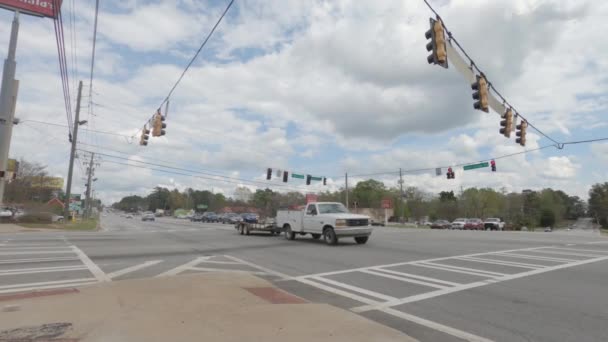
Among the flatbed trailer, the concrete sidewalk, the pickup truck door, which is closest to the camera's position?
the concrete sidewalk

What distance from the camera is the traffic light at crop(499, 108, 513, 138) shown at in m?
17.4

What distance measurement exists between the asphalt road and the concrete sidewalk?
90cm

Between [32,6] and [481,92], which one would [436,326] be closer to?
[481,92]

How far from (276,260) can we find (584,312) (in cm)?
825

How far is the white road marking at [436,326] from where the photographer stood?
4844mm

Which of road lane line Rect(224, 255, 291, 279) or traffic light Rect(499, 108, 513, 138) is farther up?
traffic light Rect(499, 108, 513, 138)

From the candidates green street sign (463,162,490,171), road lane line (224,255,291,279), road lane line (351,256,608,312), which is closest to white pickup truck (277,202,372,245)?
road lane line (224,255,291,279)

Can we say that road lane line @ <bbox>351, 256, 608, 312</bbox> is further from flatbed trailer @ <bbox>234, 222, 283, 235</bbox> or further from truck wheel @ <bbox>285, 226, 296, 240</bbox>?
flatbed trailer @ <bbox>234, 222, 283, 235</bbox>

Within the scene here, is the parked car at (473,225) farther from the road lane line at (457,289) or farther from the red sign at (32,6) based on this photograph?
the red sign at (32,6)

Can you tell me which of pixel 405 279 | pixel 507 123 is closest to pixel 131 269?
pixel 405 279

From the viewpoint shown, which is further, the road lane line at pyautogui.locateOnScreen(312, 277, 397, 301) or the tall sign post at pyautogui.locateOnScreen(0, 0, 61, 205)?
the tall sign post at pyautogui.locateOnScreen(0, 0, 61, 205)

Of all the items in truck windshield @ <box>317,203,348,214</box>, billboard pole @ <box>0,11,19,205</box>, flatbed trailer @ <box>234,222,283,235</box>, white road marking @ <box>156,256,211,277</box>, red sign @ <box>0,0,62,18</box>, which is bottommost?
white road marking @ <box>156,256,211,277</box>

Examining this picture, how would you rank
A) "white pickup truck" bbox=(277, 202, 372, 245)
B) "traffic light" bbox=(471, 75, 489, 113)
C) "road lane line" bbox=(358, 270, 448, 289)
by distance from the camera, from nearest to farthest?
"road lane line" bbox=(358, 270, 448, 289)
"traffic light" bbox=(471, 75, 489, 113)
"white pickup truck" bbox=(277, 202, 372, 245)

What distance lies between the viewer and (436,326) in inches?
210
